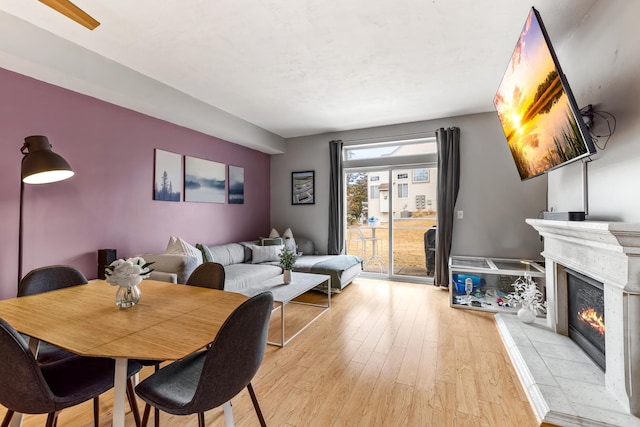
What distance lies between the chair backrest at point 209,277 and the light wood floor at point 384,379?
2.51 ft

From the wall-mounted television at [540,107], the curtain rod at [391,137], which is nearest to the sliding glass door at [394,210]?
the curtain rod at [391,137]

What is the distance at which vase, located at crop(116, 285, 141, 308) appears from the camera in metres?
1.45

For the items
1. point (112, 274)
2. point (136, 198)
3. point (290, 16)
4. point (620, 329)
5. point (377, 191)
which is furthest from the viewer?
point (377, 191)

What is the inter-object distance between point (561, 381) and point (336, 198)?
372cm

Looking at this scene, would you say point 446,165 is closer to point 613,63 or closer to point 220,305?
point 613,63

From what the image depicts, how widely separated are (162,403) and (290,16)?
2507 millimetres

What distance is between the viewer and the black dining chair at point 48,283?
1.50 m

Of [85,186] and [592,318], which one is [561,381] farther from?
[85,186]

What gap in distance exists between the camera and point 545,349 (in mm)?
2168

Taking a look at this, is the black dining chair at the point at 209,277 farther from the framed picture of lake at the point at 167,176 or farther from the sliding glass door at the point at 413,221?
the sliding glass door at the point at 413,221

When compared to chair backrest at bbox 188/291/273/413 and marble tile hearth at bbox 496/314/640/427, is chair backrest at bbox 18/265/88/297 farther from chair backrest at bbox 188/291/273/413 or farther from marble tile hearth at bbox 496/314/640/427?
marble tile hearth at bbox 496/314/640/427

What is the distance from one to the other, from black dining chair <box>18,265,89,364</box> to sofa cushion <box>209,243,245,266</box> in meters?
1.85

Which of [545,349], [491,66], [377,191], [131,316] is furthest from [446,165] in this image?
[131,316]

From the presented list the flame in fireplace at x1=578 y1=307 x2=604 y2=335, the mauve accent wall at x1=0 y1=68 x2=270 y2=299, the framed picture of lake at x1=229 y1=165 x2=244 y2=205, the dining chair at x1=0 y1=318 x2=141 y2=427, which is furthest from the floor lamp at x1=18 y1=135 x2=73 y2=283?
the flame in fireplace at x1=578 y1=307 x2=604 y2=335
